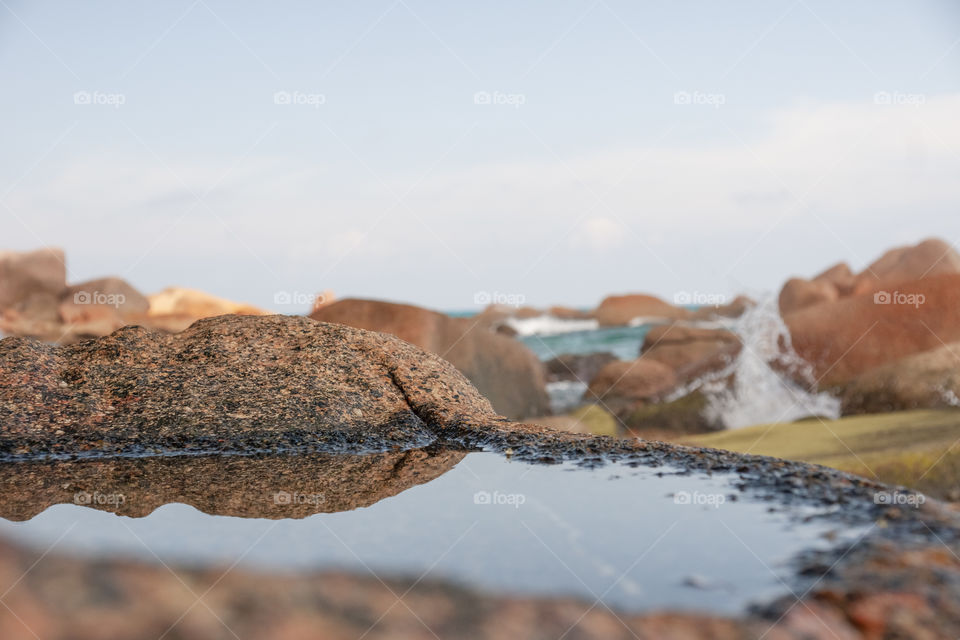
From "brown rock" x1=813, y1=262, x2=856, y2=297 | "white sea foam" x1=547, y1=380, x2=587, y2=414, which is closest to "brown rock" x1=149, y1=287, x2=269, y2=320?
"white sea foam" x1=547, y1=380, x2=587, y2=414

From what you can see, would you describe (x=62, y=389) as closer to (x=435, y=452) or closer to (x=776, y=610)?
(x=435, y=452)

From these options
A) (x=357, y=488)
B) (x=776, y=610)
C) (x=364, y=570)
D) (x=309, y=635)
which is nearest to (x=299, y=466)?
(x=357, y=488)

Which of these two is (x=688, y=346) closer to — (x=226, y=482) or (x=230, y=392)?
(x=230, y=392)

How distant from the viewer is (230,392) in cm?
612

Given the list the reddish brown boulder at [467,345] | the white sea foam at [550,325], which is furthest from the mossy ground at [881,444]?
the white sea foam at [550,325]

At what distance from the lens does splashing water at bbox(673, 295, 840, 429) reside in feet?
46.8

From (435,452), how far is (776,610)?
298cm

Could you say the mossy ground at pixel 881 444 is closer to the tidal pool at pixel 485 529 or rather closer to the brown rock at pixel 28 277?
the tidal pool at pixel 485 529

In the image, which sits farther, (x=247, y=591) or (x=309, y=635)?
(x=247, y=591)

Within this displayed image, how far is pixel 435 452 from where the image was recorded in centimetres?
560

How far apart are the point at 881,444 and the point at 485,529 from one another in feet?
27.8

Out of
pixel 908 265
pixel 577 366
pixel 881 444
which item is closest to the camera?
pixel 881 444

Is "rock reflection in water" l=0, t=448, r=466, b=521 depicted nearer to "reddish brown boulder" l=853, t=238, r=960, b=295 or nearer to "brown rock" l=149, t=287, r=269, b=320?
"reddish brown boulder" l=853, t=238, r=960, b=295

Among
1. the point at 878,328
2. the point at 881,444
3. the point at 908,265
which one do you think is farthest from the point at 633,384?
the point at 881,444
